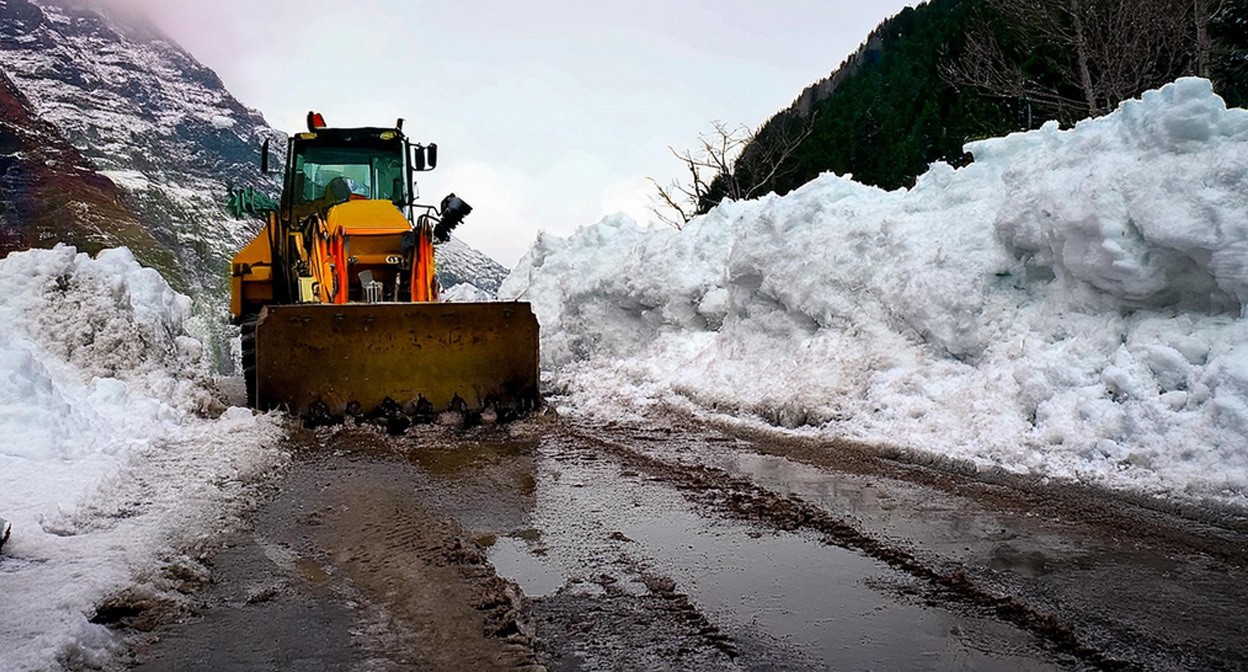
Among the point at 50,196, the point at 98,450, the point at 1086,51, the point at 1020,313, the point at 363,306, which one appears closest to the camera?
the point at 98,450

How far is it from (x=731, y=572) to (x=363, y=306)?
5.49 m

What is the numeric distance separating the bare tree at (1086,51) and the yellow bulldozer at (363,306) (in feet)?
44.6

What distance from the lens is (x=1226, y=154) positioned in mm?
6387

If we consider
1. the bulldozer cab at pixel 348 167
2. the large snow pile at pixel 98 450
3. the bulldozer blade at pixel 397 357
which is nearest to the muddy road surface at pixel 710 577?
the large snow pile at pixel 98 450

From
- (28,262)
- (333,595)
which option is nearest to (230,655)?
(333,595)

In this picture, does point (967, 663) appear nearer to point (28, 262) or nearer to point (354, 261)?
point (354, 261)

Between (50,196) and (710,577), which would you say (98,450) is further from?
(50,196)

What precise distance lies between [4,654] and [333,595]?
1.14 meters

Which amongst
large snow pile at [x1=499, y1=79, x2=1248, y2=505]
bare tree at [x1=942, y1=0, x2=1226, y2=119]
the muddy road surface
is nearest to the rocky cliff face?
large snow pile at [x1=499, y1=79, x2=1248, y2=505]

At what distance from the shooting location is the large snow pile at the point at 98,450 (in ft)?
11.3

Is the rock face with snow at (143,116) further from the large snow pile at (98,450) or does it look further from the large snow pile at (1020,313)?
the large snow pile at (1020,313)

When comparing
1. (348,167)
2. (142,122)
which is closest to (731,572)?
(348,167)

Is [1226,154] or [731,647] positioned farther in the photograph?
[1226,154]

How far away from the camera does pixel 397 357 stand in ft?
28.0
